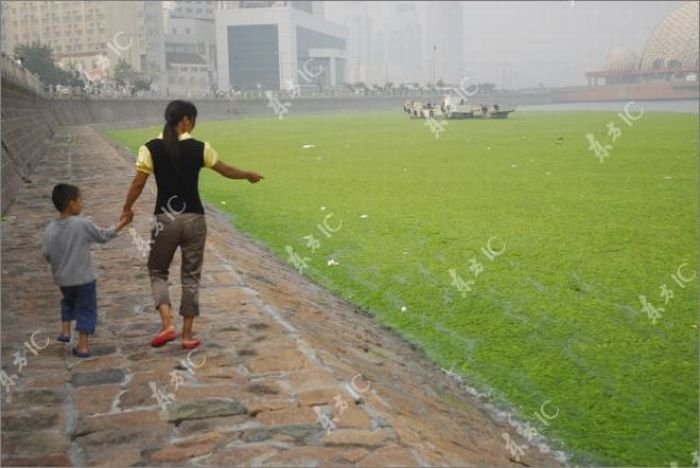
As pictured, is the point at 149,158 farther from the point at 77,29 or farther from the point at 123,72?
the point at 77,29

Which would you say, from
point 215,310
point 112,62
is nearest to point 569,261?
point 215,310

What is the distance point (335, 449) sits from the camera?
11.3ft

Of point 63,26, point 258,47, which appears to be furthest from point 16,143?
point 258,47

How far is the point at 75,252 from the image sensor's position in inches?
190

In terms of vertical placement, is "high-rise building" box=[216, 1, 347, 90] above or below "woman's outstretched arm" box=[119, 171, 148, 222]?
above

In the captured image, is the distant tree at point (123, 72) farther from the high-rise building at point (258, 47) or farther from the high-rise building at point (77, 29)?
the high-rise building at point (258, 47)

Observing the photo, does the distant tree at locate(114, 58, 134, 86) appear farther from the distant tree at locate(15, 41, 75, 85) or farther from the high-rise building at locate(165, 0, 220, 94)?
the high-rise building at locate(165, 0, 220, 94)

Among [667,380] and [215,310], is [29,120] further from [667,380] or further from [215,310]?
[667,380]

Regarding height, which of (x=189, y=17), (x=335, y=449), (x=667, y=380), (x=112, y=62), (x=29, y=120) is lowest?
(x=667, y=380)

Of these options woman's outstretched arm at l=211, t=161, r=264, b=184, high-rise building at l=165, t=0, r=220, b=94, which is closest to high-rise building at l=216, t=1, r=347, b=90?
high-rise building at l=165, t=0, r=220, b=94

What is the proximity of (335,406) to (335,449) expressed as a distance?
0.50 meters

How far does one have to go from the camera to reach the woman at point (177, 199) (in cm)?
466

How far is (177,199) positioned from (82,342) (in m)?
1.11

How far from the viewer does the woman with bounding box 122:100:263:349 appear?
466cm
